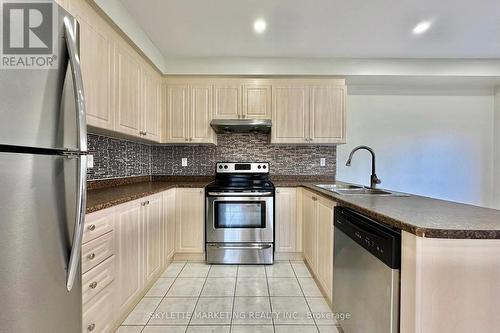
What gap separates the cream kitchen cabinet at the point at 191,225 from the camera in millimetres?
2889

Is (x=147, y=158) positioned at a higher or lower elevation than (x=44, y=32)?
lower

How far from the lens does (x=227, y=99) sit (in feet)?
10.4

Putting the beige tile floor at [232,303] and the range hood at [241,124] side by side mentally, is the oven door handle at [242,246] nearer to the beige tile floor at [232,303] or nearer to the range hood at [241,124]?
the beige tile floor at [232,303]

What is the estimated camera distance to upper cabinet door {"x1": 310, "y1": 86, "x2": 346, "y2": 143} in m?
3.17

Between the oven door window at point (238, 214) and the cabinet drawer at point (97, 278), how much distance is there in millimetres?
1334

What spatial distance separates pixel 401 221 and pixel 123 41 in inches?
96.5

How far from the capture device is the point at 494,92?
3.54 metres

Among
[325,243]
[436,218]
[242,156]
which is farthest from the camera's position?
[242,156]

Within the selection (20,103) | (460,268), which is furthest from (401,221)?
(20,103)

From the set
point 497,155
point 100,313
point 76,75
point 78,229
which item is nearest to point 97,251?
point 100,313

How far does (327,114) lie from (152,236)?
7.99 feet

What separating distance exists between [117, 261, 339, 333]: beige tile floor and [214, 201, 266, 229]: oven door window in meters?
0.47

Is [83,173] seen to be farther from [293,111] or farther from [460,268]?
[293,111]

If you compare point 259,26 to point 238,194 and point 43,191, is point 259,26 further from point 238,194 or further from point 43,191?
point 43,191
